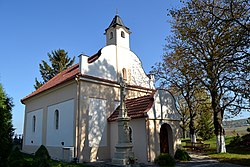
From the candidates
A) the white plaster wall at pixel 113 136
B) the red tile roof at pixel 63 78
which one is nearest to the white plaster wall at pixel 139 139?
the white plaster wall at pixel 113 136

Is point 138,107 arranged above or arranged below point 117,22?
below

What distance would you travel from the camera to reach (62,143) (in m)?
16.5

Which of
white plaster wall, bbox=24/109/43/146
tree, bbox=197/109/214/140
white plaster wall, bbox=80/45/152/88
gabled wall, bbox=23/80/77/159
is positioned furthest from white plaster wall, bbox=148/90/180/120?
tree, bbox=197/109/214/140

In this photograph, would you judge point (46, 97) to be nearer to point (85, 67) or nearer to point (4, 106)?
point (85, 67)

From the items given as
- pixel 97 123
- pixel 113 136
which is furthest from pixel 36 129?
pixel 113 136

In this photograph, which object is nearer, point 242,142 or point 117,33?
point 117,33

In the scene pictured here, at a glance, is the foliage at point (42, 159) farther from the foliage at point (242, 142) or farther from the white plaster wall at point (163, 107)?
the foliage at point (242, 142)

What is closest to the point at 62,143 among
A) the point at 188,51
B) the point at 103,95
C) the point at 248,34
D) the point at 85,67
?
the point at 103,95

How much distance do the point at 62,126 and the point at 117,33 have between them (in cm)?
965

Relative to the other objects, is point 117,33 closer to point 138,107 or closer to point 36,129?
point 138,107

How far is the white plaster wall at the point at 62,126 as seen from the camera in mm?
15979

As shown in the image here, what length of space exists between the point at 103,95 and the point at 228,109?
10.4 meters

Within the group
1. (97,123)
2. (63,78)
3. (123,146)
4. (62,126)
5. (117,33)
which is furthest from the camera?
(117,33)

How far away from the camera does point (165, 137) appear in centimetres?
1623
